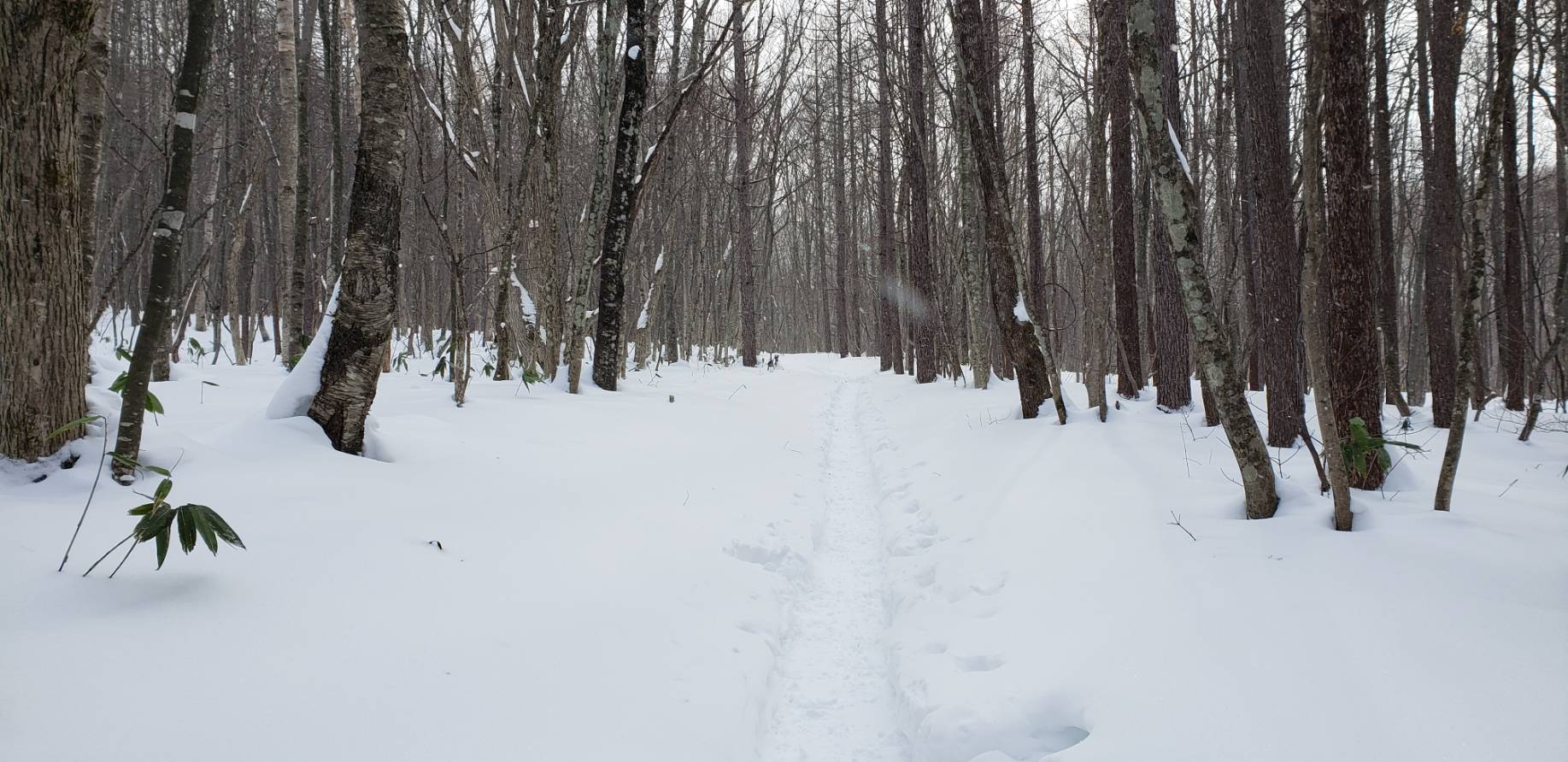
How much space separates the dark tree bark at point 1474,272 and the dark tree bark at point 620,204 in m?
6.81

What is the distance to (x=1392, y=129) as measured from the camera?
49.2ft

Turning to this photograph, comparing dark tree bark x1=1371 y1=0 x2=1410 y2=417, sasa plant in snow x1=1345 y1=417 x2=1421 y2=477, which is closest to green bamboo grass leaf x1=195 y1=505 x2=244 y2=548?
sasa plant in snow x1=1345 y1=417 x2=1421 y2=477

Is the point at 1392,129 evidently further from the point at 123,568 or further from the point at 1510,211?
the point at 123,568

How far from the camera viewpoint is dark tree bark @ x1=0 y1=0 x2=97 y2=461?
2.44 meters

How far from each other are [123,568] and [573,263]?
9.85 m

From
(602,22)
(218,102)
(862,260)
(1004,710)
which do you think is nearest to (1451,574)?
(1004,710)

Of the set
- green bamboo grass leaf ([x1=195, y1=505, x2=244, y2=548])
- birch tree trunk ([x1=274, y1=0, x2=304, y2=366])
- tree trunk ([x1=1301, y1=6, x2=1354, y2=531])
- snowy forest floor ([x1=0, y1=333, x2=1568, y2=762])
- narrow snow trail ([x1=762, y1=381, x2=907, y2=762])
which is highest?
birch tree trunk ([x1=274, y1=0, x2=304, y2=366])

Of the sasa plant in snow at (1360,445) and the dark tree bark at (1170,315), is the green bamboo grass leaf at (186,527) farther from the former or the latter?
the dark tree bark at (1170,315)

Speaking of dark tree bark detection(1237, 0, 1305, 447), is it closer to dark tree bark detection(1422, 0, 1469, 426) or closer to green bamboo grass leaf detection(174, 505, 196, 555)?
dark tree bark detection(1422, 0, 1469, 426)

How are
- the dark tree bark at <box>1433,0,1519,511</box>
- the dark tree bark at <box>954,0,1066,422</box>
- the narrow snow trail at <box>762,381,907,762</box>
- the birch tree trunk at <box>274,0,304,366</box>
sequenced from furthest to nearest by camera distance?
the birch tree trunk at <box>274,0,304,366</box>, the dark tree bark at <box>954,0,1066,422</box>, the dark tree bark at <box>1433,0,1519,511</box>, the narrow snow trail at <box>762,381,907,762</box>

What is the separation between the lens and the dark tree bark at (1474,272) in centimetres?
308

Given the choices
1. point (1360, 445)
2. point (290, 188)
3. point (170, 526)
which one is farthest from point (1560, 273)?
point (290, 188)

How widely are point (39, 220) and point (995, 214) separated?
6.89 meters

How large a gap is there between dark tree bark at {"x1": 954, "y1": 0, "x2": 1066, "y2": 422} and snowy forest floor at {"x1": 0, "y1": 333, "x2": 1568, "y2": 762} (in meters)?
2.49
